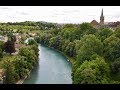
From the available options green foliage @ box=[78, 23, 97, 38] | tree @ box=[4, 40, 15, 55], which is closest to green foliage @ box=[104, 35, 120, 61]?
tree @ box=[4, 40, 15, 55]

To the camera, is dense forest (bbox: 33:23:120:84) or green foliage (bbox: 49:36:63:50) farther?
green foliage (bbox: 49:36:63:50)

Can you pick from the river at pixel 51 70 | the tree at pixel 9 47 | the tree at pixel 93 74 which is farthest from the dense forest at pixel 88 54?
the river at pixel 51 70

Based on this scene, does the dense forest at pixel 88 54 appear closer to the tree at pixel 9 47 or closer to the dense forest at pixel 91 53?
the dense forest at pixel 91 53

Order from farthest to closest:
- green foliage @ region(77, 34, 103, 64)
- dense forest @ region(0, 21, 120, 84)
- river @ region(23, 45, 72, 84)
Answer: green foliage @ region(77, 34, 103, 64) < river @ region(23, 45, 72, 84) < dense forest @ region(0, 21, 120, 84)

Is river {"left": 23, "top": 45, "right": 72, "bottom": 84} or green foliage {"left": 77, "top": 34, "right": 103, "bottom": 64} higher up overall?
green foliage {"left": 77, "top": 34, "right": 103, "bottom": 64}

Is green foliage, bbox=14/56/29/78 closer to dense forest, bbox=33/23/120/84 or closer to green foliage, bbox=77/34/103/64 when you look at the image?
dense forest, bbox=33/23/120/84
